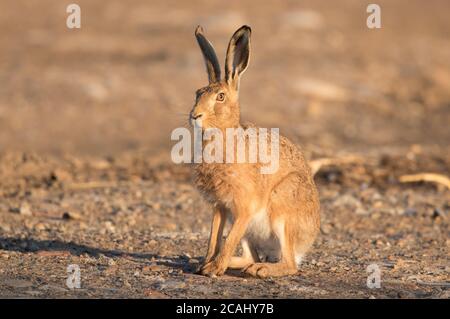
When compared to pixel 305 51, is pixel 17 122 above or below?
below

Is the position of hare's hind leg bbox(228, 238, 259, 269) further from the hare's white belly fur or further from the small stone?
the small stone

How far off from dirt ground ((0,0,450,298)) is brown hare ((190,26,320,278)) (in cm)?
19

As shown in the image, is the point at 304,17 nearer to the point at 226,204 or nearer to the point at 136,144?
the point at 136,144

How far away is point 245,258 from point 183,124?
1177 millimetres

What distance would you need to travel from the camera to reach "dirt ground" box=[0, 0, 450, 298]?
23.1 ft

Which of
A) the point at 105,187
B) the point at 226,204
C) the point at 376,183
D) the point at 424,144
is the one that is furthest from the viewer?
the point at 424,144

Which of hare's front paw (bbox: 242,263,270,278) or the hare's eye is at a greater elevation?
the hare's eye

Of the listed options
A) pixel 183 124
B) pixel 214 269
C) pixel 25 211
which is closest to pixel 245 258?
pixel 214 269

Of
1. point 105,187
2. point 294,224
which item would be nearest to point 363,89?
point 105,187

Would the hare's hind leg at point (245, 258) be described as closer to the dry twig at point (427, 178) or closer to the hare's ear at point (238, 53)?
the hare's ear at point (238, 53)

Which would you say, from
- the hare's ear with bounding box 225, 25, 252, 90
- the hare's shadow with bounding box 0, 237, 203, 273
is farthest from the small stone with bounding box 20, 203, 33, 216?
the hare's ear with bounding box 225, 25, 252, 90

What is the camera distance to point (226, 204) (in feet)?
22.1

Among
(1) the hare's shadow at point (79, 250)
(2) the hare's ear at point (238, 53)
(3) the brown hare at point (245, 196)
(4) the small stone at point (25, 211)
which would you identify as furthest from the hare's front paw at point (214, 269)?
(4) the small stone at point (25, 211)

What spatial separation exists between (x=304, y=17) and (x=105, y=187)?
1256cm
